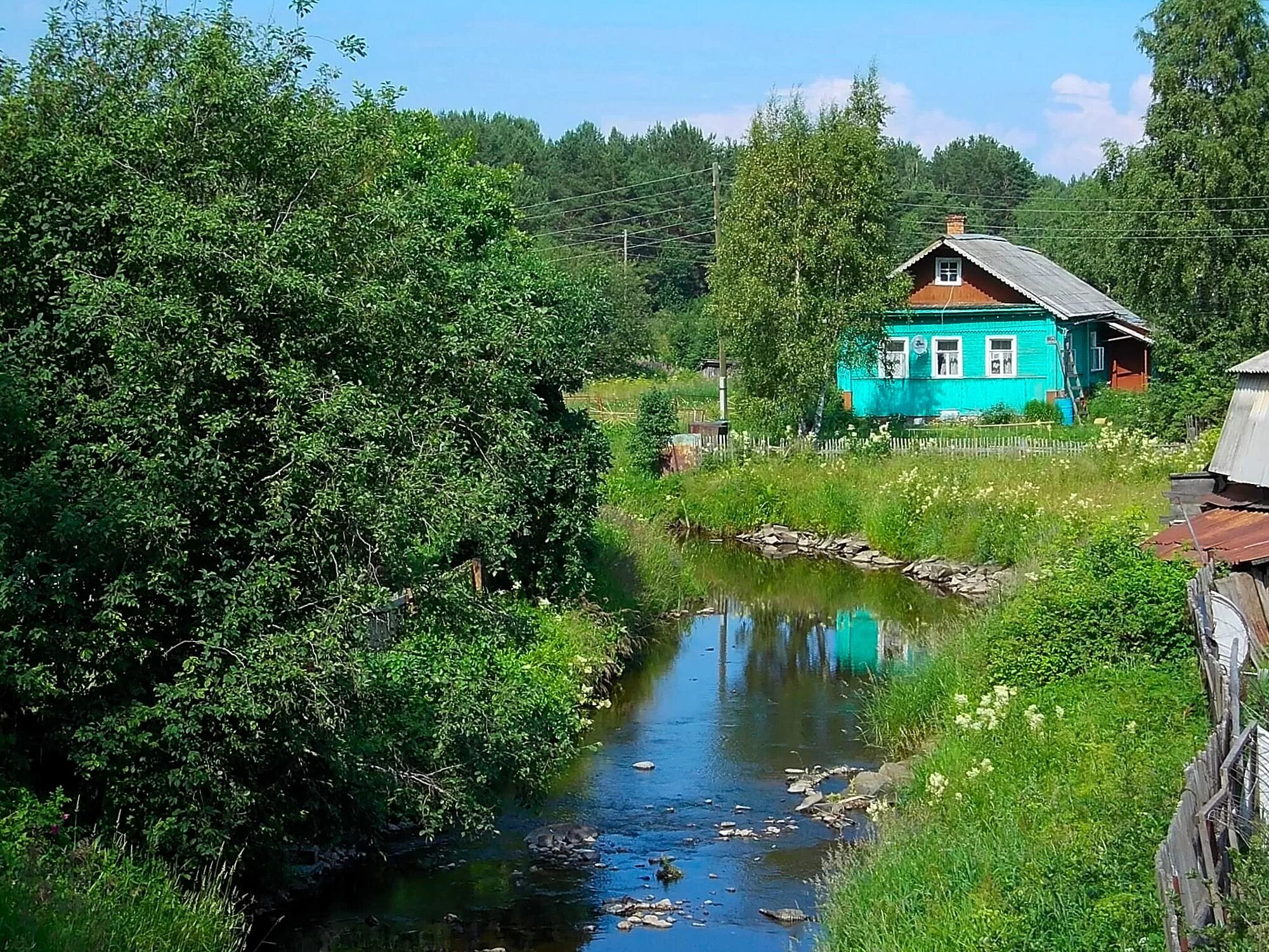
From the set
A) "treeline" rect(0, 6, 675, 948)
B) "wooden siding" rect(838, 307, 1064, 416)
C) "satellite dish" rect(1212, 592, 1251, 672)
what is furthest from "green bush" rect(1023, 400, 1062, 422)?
"treeline" rect(0, 6, 675, 948)

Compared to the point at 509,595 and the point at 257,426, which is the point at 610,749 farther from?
the point at 257,426

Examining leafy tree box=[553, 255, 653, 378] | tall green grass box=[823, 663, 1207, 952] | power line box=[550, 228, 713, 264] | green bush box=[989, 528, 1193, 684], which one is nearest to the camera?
tall green grass box=[823, 663, 1207, 952]

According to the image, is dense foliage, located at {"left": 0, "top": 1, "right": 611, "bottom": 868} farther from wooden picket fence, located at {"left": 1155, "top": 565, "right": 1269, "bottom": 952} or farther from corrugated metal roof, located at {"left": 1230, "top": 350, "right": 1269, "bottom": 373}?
corrugated metal roof, located at {"left": 1230, "top": 350, "right": 1269, "bottom": 373}

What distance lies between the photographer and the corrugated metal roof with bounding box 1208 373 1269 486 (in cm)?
1516

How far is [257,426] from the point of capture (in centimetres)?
1080

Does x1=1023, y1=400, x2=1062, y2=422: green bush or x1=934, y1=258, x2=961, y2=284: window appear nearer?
x1=1023, y1=400, x2=1062, y2=422: green bush

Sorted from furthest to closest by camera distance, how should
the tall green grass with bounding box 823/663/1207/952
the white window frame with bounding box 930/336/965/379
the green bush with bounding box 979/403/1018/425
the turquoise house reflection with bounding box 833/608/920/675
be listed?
the white window frame with bounding box 930/336/965/379 < the green bush with bounding box 979/403/1018/425 < the turquoise house reflection with bounding box 833/608/920/675 < the tall green grass with bounding box 823/663/1207/952

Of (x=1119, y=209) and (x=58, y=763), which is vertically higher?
(x=1119, y=209)

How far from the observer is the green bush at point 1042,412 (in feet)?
136

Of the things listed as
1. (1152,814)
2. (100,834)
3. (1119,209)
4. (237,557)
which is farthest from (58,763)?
(1119,209)

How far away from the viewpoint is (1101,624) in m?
14.8

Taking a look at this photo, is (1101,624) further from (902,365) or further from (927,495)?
(902,365)

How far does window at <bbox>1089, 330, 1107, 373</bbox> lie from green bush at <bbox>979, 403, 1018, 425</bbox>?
17.1ft

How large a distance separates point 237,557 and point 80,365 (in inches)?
77.2
